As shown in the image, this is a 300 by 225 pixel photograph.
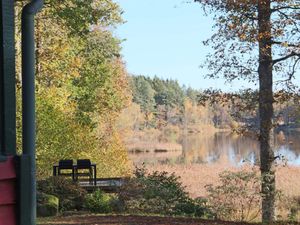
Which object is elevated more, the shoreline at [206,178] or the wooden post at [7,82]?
the wooden post at [7,82]

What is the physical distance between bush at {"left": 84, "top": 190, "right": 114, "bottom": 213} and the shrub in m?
2.85

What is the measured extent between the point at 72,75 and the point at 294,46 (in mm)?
15300

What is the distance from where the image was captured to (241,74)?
14.7 meters

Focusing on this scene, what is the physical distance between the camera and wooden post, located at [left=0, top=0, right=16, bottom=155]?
98.7 inches

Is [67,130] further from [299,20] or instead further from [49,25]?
[299,20]

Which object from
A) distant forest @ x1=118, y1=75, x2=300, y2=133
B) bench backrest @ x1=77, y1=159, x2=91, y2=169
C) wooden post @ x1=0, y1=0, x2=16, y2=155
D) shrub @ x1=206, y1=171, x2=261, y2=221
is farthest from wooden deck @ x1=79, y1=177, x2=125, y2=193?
distant forest @ x1=118, y1=75, x2=300, y2=133

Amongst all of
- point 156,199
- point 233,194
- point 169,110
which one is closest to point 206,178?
point 156,199

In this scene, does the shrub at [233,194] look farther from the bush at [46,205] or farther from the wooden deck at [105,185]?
the bush at [46,205]

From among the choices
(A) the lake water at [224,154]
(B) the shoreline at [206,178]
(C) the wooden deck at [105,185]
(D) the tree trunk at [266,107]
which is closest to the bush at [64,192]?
(C) the wooden deck at [105,185]

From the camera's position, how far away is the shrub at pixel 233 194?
41.2ft

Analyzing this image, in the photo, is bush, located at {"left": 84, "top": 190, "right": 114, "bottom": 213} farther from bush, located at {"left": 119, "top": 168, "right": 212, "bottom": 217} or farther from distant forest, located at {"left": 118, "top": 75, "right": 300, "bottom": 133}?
distant forest, located at {"left": 118, "top": 75, "right": 300, "bottom": 133}

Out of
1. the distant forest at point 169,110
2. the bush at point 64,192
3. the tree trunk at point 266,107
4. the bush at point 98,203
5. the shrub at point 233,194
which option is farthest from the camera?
the distant forest at point 169,110

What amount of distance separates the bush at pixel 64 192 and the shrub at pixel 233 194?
3.69 m

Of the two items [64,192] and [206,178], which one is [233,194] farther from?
[206,178]
